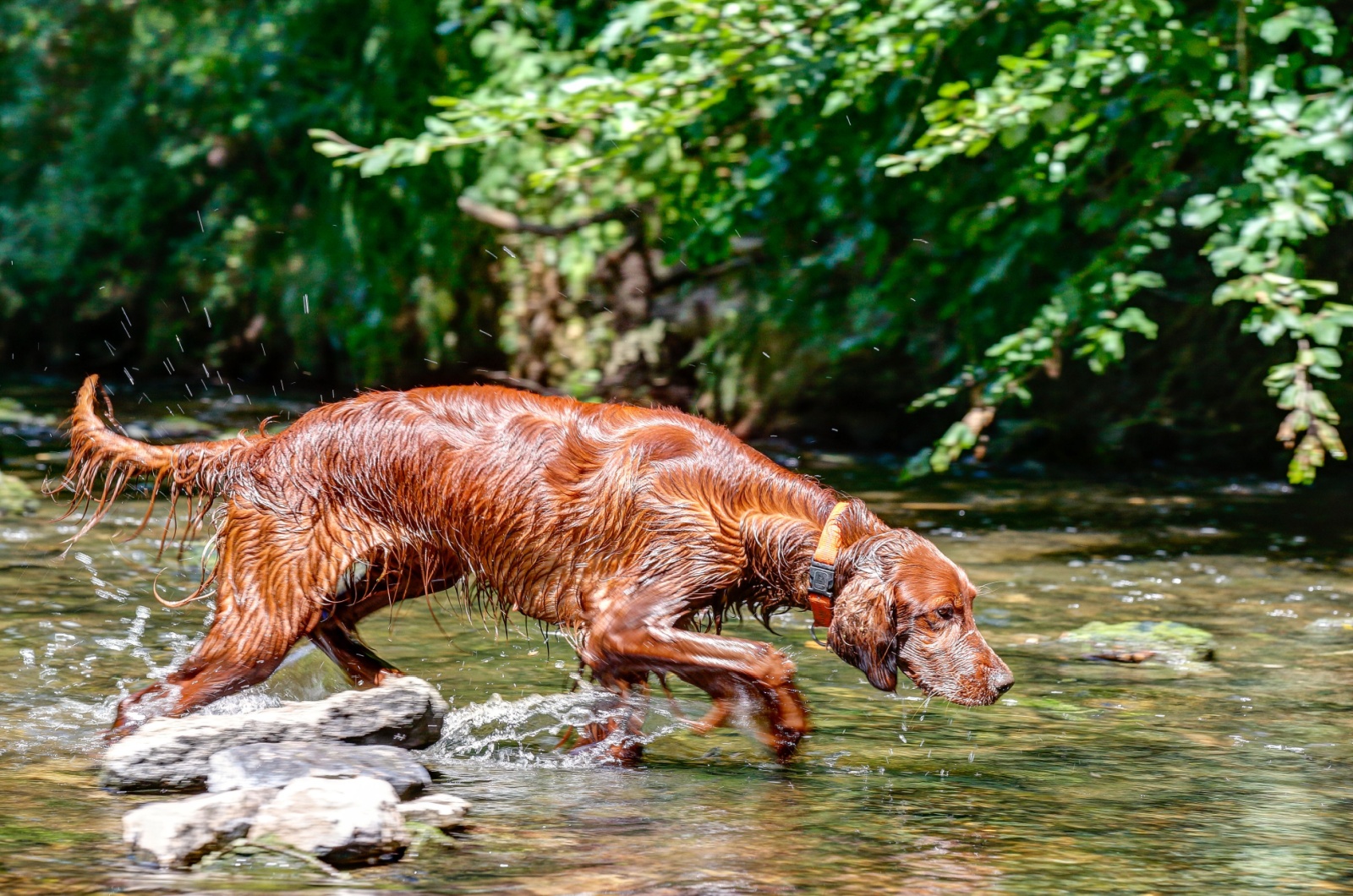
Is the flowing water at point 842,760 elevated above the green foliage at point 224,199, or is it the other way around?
the green foliage at point 224,199

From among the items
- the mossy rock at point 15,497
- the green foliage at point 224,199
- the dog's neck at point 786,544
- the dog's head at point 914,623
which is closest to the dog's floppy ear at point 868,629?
the dog's head at point 914,623

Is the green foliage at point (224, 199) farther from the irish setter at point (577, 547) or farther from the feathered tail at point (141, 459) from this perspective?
the irish setter at point (577, 547)

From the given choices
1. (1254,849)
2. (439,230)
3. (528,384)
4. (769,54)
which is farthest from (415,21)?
(1254,849)

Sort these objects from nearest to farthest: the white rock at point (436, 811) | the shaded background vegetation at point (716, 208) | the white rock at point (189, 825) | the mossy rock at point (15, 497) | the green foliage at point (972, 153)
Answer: the white rock at point (189, 825), the white rock at point (436, 811), the green foliage at point (972, 153), the shaded background vegetation at point (716, 208), the mossy rock at point (15, 497)

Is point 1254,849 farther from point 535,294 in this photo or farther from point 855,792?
point 535,294

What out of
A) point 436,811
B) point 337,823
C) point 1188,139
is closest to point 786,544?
point 436,811

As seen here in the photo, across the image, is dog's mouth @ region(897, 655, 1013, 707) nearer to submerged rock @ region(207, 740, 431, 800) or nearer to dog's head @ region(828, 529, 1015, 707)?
dog's head @ region(828, 529, 1015, 707)

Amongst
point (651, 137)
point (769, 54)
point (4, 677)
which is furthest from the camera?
point (651, 137)

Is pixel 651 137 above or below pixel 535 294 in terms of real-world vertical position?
above

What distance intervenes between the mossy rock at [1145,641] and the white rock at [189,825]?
11.4 ft

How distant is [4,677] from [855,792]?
2880 mm

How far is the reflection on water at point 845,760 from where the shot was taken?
11.6 feet

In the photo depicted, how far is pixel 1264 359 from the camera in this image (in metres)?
10.8

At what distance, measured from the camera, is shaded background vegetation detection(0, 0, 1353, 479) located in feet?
25.6
